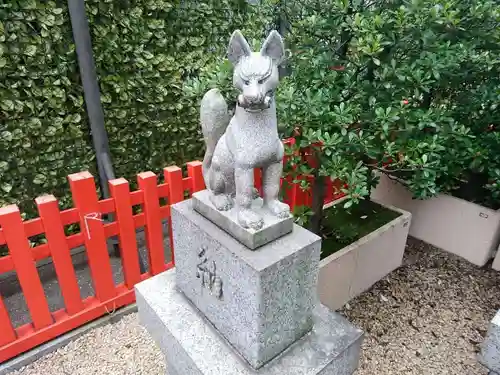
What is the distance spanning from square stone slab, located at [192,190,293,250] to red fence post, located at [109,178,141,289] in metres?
0.90

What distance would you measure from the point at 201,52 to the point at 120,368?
324 cm

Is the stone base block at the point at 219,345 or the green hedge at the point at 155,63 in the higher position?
the green hedge at the point at 155,63

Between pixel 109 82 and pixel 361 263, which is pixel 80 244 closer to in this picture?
pixel 109 82

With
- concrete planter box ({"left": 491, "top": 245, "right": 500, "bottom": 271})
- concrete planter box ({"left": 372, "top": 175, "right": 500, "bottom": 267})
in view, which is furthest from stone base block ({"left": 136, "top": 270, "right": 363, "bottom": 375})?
concrete planter box ({"left": 491, "top": 245, "right": 500, "bottom": 271})

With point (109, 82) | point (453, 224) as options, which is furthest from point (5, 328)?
point (453, 224)

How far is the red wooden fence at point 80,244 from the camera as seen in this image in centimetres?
221

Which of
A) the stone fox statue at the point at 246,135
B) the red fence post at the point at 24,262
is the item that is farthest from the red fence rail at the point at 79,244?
the stone fox statue at the point at 246,135

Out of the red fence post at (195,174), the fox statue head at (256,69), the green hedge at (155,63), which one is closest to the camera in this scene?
the fox statue head at (256,69)

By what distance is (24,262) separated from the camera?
2.24m

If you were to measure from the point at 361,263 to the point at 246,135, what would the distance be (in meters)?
1.97

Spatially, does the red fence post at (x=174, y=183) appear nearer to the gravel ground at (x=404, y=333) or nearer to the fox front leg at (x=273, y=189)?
the gravel ground at (x=404, y=333)

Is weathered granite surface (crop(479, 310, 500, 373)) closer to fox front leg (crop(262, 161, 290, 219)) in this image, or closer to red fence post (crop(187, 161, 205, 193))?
fox front leg (crop(262, 161, 290, 219))

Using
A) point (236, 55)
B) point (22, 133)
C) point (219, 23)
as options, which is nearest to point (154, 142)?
point (22, 133)

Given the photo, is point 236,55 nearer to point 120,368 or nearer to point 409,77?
point 409,77
